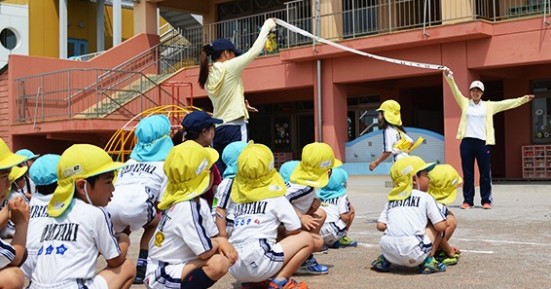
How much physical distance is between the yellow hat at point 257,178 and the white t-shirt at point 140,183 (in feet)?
2.54

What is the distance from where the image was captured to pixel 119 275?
4074 mm

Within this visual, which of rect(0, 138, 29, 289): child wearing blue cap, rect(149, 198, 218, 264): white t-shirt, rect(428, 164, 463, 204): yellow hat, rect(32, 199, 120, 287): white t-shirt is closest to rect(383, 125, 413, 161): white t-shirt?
rect(428, 164, 463, 204): yellow hat

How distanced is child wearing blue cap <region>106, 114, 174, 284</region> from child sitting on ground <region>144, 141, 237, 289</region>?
3.40 feet

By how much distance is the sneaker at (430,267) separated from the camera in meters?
5.73

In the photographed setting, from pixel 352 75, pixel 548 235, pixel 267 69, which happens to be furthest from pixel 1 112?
pixel 548 235

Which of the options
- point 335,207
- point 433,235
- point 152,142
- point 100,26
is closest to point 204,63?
point 152,142

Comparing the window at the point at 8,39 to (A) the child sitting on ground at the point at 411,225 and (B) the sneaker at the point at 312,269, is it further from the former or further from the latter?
(A) the child sitting on ground at the point at 411,225

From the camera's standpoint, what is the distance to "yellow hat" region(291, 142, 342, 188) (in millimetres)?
5652

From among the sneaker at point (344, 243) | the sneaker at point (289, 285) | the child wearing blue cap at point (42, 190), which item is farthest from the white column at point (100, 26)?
the sneaker at point (289, 285)

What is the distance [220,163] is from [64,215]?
9.38ft

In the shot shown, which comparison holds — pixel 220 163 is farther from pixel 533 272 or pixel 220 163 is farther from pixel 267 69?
pixel 267 69

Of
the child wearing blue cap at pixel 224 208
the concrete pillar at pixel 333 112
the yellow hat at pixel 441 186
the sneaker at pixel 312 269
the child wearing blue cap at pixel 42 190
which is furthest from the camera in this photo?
the concrete pillar at pixel 333 112

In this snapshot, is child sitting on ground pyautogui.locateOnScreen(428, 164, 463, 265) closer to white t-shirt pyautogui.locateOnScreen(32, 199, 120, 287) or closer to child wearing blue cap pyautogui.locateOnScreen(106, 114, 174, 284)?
child wearing blue cap pyautogui.locateOnScreen(106, 114, 174, 284)

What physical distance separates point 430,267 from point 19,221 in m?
3.28
